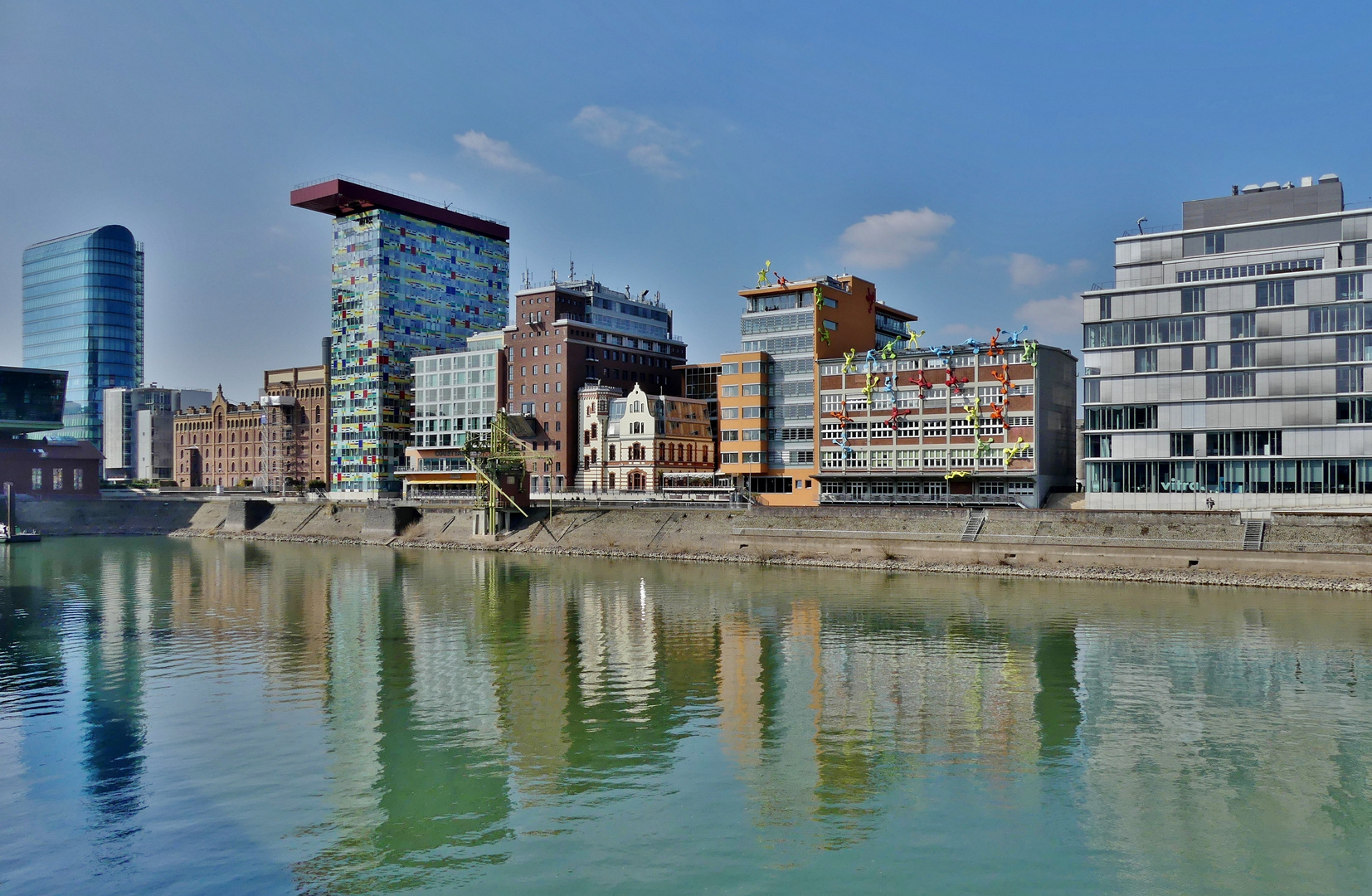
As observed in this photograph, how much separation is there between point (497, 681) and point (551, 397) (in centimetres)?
10518

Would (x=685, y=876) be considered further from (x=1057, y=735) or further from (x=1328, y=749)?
(x=1328, y=749)

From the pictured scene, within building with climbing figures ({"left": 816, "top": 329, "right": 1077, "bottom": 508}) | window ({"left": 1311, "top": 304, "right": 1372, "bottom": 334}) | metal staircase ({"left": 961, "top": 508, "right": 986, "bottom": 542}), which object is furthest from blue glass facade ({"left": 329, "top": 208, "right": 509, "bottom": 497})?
window ({"left": 1311, "top": 304, "right": 1372, "bottom": 334})

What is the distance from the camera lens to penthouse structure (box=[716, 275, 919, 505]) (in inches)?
4764

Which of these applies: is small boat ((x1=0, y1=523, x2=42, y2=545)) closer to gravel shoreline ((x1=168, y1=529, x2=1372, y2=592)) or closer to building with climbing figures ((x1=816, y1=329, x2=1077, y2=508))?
gravel shoreline ((x1=168, y1=529, x2=1372, y2=592))

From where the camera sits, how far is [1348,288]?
85.8 metres

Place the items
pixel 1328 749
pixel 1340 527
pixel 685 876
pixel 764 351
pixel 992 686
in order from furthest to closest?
pixel 764 351 → pixel 1340 527 → pixel 992 686 → pixel 1328 749 → pixel 685 876

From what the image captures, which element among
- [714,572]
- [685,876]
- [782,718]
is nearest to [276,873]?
[685,876]

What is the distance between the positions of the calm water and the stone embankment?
11.9 m

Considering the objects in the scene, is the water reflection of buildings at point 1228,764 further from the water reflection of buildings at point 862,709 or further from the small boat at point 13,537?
the small boat at point 13,537

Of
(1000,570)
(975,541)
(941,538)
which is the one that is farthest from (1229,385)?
(941,538)

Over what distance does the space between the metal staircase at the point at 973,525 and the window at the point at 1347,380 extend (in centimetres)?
3264

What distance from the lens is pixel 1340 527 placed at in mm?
74625

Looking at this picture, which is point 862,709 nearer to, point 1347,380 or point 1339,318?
point 1347,380

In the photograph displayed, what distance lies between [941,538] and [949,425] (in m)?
22.4
